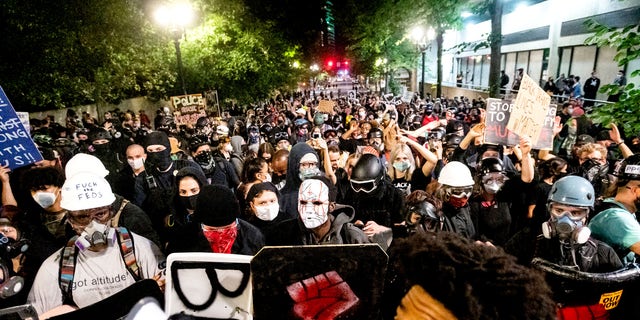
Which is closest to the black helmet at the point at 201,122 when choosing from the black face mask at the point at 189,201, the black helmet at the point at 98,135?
the black helmet at the point at 98,135

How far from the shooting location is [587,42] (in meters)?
4.42

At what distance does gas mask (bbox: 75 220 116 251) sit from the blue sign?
303 centimetres

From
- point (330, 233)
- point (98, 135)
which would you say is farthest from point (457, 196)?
point (98, 135)

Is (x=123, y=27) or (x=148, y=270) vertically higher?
(x=123, y=27)

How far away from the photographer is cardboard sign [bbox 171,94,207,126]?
12288mm

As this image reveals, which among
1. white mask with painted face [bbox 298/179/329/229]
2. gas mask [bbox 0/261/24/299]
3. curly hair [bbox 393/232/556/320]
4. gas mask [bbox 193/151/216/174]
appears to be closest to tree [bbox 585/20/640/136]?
white mask with painted face [bbox 298/179/329/229]

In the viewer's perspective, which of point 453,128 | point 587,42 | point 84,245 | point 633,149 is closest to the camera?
point 84,245

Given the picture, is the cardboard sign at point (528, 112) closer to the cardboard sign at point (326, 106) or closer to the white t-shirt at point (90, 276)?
the white t-shirt at point (90, 276)

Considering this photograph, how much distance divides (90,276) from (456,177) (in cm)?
369

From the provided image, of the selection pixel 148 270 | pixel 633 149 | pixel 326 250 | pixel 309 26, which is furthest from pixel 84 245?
pixel 309 26

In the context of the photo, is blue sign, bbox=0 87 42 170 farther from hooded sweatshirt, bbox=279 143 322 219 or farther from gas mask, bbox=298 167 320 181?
gas mask, bbox=298 167 320 181

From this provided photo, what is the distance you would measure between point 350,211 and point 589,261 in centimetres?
203

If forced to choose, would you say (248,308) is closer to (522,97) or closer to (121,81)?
Result: (522,97)

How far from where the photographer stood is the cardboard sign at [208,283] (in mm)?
1815
